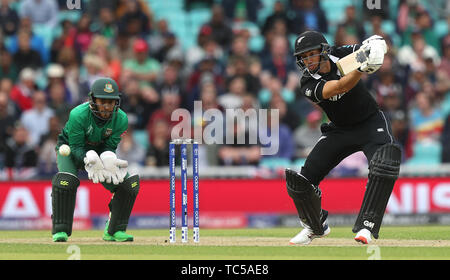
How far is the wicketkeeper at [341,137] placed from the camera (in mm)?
9250

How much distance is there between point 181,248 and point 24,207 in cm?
583

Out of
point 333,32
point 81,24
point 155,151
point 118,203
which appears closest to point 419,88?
point 333,32

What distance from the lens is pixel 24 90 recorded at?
1620 centimetres

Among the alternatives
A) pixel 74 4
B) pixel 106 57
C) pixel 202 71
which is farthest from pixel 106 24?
pixel 202 71

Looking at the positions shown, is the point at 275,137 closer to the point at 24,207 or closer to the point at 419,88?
the point at 419,88

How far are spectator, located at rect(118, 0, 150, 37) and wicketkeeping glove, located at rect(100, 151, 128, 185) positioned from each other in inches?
296

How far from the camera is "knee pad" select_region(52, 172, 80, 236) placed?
9.98 metres

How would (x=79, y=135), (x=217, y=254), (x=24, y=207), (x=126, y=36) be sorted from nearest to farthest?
(x=217, y=254) → (x=79, y=135) → (x=24, y=207) → (x=126, y=36)

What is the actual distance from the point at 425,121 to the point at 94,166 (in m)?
7.49

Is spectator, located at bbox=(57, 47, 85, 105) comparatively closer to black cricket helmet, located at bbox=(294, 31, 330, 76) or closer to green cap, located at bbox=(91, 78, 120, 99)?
green cap, located at bbox=(91, 78, 120, 99)

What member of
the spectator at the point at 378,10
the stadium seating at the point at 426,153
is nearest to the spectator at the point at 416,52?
the spectator at the point at 378,10

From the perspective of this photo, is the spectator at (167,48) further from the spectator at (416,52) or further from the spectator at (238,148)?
the spectator at (416,52)

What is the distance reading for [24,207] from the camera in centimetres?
1446

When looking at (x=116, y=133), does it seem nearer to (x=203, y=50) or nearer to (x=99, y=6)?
(x=203, y=50)
